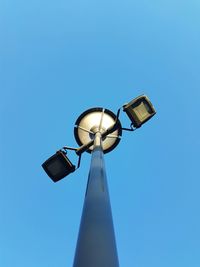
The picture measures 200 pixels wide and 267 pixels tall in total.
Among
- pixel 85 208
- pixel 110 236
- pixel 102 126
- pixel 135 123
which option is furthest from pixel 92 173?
pixel 102 126

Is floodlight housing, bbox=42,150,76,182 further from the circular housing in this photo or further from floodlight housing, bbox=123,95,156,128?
floodlight housing, bbox=123,95,156,128

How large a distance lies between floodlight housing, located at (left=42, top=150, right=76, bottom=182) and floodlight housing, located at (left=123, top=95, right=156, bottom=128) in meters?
1.27

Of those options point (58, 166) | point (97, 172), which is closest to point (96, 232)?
point (97, 172)

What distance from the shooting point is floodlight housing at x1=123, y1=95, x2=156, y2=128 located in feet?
16.6

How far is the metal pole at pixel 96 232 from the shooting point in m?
2.14

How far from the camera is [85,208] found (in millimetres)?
2916

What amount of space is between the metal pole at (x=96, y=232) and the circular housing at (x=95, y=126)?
8.17 ft

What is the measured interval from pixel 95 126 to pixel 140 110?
45.7 inches

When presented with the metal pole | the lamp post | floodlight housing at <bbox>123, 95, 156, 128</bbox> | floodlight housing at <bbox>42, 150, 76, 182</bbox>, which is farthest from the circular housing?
the metal pole

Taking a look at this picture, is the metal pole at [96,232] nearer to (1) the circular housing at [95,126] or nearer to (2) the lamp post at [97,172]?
(2) the lamp post at [97,172]

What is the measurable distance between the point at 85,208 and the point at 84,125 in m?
3.24

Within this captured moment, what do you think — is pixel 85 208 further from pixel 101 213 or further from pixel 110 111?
pixel 110 111

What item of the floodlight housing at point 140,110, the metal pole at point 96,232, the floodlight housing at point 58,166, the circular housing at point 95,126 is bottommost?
the metal pole at point 96,232

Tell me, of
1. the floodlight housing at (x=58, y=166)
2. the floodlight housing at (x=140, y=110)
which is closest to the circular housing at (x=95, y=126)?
the floodlight housing at (x=58, y=166)
